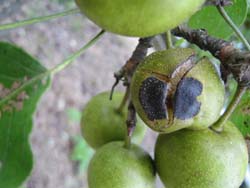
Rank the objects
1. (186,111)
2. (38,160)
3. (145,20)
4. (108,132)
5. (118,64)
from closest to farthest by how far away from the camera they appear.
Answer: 1. (145,20)
2. (186,111)
3. (108,132)
4. (38,160)
5. (118,64)

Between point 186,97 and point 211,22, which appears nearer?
point 186,97

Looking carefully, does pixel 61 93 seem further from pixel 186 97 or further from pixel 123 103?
pixel 186 97

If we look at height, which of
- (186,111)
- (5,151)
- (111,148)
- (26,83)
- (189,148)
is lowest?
(5,151)

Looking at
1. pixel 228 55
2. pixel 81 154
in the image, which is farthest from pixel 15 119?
pixel 81 154

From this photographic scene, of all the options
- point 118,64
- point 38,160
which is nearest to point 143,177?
point 38,160

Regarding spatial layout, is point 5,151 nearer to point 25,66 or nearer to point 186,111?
point 25,66

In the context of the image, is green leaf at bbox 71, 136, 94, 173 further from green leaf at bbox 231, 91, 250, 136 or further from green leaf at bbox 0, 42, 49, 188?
green leaf at bbox 231, 91, 250, 136

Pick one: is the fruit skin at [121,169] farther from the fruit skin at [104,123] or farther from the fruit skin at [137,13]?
the fruit skin at [137,13]
